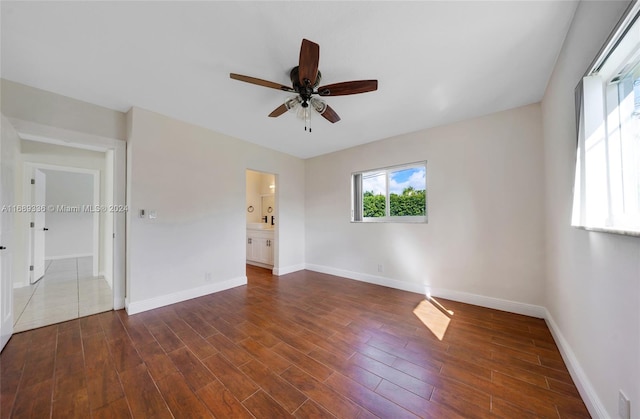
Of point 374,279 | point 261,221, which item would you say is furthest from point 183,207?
point 374,279

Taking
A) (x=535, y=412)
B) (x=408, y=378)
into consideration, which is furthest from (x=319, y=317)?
(x=535, y=412)

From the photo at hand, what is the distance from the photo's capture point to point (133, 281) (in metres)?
2.64

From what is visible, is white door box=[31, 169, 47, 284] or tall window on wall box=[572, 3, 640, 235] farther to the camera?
white door box=[31, 169, 47, 284]

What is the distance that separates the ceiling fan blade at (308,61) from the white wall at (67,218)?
26.7 feet

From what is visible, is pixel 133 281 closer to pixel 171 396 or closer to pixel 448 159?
pixel 171 396

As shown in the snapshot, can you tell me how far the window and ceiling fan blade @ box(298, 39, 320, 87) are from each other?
239cm

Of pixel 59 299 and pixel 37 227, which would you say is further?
pixel 37 227

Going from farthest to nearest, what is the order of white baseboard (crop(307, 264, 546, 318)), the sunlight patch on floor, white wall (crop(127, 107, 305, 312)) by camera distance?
white wall (crop(127, 107, 305, 312)) < white baseboard (crop(307, 264, 546, 318)) < the sunlight patch on floor

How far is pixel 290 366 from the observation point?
1.73m

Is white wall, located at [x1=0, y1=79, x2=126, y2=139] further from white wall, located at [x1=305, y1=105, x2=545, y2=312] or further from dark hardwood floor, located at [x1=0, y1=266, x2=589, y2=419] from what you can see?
white wall, located at [x1=305, y1=105, x2=545, y2=312]

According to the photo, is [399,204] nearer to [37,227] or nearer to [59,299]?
[59,299]

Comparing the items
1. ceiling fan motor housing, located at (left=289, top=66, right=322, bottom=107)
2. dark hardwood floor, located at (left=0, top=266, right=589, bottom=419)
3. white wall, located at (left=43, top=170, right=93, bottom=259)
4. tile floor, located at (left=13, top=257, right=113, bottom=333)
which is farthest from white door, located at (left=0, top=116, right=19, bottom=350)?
white wall, located at (left=43, top=170, right=93, bottom=259)

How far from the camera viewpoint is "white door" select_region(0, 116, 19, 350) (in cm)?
189

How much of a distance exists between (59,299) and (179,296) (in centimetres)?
166
